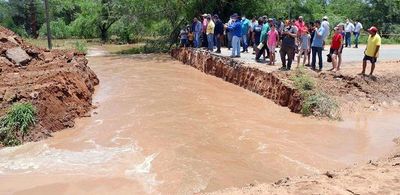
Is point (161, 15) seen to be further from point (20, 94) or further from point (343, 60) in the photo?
point (20, 94)

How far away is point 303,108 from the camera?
11.5 metres

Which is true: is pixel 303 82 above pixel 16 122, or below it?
above

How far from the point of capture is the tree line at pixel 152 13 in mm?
24500

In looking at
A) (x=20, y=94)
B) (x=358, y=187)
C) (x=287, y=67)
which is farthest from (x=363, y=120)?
(x=20, y=94)

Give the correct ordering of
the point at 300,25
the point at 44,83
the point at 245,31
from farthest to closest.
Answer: the point at 245,31 → the point at 300,25 → the point at 44,83

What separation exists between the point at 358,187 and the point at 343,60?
1035cm

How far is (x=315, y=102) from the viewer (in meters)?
11.4

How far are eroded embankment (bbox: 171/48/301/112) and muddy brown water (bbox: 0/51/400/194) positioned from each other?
35 centimetres

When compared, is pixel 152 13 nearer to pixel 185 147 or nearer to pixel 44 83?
pixel 44 83

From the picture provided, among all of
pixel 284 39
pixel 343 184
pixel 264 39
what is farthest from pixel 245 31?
pixel 343 184

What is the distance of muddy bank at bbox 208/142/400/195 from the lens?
5.76 m

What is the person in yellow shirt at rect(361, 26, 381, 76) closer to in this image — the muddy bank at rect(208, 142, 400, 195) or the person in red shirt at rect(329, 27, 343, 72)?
the person in red shirt at rect(329, 27, 343, 72)

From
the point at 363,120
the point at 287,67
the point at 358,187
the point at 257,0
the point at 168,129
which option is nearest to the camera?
the point at 358,187

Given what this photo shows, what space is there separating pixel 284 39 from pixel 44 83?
6.55 metres
